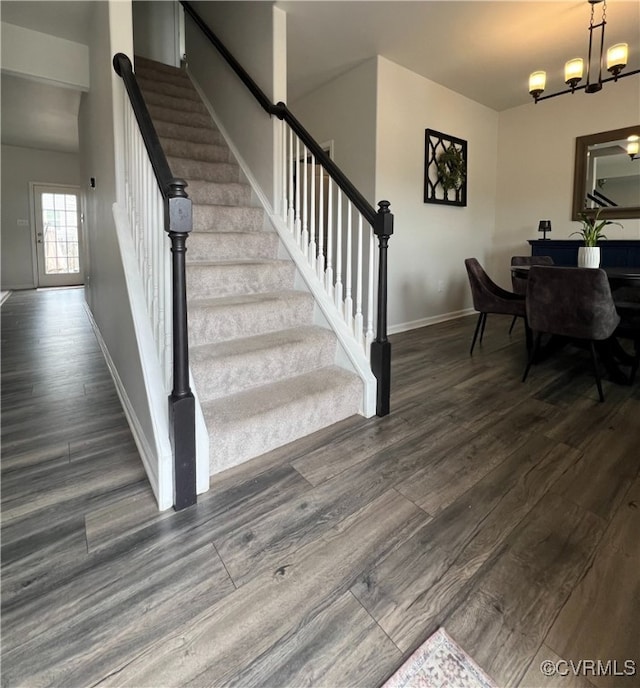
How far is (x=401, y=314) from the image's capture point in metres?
4.68

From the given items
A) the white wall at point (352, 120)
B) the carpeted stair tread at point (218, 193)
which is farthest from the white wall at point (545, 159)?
the carpeted stair tread at point (218, 193)

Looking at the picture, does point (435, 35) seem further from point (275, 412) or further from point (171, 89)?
point (275, 412)

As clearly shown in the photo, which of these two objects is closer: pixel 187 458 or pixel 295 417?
pixel 187 458

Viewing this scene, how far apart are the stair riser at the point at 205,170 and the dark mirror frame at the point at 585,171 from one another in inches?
160

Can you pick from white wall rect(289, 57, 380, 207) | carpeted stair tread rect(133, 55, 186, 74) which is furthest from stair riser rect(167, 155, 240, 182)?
carpeted stair tread rect(133, 55, 186, 74)

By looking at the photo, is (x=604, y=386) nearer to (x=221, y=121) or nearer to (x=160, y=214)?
(x=160, y=214)

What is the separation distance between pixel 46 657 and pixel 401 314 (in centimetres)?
418

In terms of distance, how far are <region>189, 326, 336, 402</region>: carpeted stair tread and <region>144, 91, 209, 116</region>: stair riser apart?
281 cm

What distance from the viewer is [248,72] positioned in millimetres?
3355

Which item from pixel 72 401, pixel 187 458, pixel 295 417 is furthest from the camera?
pixel 72 401

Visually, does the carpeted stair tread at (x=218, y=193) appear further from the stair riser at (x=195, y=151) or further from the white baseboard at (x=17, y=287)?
the white baseboard at (x=17, y=287)

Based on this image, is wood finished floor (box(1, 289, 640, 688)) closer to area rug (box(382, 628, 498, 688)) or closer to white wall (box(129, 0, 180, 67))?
area rug (box(382, 628, 498, 688))

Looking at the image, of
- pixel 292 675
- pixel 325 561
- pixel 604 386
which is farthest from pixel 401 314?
pixel 292 675

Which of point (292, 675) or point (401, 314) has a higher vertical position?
point (401, 314)
